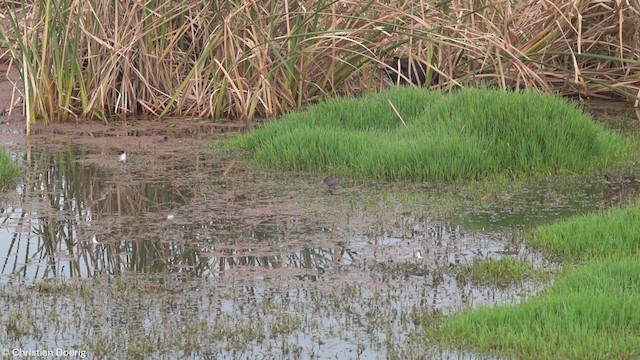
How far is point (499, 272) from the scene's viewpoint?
4.92 m

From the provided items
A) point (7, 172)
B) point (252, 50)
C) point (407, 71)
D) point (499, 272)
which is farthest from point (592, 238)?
point (407, 71)

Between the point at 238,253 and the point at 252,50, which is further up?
the point at 252,50

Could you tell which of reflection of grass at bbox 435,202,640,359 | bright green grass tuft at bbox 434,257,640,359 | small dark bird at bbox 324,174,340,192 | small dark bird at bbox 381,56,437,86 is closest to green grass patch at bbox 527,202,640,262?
reflection of grass at bbox 435,202,640,359

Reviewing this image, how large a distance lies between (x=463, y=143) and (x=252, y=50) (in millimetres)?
2252

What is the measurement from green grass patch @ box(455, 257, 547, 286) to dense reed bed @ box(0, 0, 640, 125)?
11.5ft

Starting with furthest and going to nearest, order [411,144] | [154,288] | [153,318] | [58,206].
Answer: [411,144], [58,206], [154,288], [153,318]

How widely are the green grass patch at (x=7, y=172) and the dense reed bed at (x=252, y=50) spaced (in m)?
1.61

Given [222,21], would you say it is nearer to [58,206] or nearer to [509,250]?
[58,206]

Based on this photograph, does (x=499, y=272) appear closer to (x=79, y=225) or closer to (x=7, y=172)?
(x=79, y=225)

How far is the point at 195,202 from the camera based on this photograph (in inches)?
251

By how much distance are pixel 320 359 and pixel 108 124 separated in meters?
5.24

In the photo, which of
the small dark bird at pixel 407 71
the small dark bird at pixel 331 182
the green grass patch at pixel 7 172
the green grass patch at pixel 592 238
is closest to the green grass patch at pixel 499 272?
the green grass patch at pixel 592 238

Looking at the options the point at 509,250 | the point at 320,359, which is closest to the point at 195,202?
the point at 509,250

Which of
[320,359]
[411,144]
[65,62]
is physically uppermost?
[65,62]
